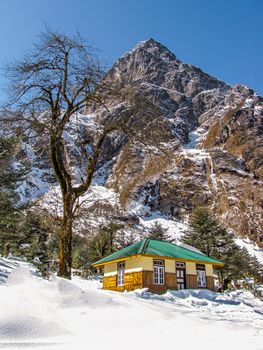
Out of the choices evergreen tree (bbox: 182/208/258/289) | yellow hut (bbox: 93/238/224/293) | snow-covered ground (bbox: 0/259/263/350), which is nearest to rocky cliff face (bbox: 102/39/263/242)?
evergreen tree (bbox: 182/208/258/289)

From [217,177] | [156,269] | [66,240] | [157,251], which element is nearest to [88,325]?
[66,240]

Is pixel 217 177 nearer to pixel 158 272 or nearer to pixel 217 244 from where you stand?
pixel 217 244

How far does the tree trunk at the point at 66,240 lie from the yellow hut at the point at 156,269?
11871 millimetres

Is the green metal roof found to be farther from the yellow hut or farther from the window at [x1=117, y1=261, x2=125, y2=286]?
the window at [x1=117, y1=261, x2=125, y2=286]

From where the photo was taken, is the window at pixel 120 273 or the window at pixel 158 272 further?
the window at pixel 120 273

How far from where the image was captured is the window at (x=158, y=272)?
2233 centimetres

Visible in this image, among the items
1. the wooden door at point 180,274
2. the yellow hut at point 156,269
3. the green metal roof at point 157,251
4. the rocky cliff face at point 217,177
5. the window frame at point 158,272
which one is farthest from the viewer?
the rocky cliff face at point 217,177

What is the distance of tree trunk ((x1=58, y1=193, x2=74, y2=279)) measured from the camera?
31.7ft

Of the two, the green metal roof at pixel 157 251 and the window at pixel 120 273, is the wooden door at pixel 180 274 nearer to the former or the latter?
the green metal roof at pixel 157 251

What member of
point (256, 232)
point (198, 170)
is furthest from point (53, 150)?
point (198, 170)

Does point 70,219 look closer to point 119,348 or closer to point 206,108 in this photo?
point 119,348

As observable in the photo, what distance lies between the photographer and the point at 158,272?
22.5 m

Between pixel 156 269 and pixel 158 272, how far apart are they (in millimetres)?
258

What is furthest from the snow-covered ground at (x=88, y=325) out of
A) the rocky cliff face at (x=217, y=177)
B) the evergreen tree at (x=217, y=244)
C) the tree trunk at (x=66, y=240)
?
the rocky cliff face at (x=217, y=177)
